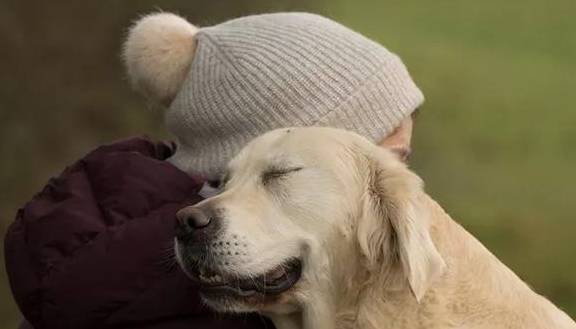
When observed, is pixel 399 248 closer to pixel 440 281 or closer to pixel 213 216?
pixel 440 281

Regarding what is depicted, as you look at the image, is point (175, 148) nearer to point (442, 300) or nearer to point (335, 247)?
point (335, 247)

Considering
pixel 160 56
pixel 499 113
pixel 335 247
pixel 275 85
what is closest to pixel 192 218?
pixel 335 247

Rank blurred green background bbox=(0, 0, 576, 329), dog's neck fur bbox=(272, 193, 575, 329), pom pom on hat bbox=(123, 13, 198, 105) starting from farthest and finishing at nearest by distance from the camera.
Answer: blurred green background bbox=(0, 0, 576, 329) → pom pom on hat bbox=(123, 13, 198, 105) → dog's neck fur bbox=(272, 193, 575, 329)

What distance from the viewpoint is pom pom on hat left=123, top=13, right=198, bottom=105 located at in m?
2.30

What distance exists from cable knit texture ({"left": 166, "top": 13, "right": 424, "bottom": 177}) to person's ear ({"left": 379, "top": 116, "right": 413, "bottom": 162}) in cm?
3

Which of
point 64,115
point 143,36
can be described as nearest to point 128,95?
point 64,115

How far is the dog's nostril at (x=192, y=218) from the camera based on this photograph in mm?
1813

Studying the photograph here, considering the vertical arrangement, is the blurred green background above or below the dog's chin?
below

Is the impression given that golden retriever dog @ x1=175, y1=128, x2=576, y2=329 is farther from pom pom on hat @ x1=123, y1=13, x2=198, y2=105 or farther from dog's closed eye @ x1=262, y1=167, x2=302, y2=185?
pom pom on hat @ x1=123, y1=13, x2=198, y2=105

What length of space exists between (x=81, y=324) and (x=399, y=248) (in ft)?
2.09

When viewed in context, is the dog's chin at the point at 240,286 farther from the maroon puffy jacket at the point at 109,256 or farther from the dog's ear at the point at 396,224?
the dog's ear at the point at 396,224

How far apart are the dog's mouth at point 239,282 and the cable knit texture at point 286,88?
359 millimetres

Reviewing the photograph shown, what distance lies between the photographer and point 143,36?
93.5 inches

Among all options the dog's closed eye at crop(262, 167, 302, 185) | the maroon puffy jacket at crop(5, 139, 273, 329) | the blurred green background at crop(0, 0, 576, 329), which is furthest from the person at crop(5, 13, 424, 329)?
the blurred green background at crop(0, 0, 576, 329)
